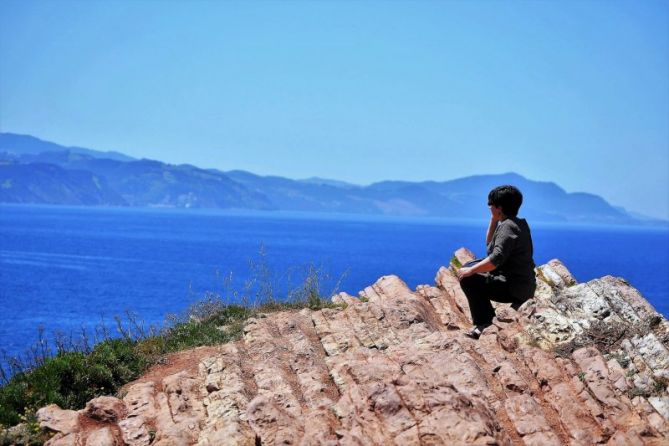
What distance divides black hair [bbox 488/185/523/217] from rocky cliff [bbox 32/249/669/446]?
172 cm

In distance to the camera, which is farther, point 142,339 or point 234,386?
point 142,339

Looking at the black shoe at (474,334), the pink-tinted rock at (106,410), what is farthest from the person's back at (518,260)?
the pink-tinted rock at (106,410)

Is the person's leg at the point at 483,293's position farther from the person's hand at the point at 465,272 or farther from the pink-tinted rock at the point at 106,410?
the pink-tinted rock at the point at 106,410

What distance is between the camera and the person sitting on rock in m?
11.4

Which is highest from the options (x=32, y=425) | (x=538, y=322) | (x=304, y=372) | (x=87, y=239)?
(x=538, y=322)

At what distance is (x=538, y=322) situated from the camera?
35.9ft

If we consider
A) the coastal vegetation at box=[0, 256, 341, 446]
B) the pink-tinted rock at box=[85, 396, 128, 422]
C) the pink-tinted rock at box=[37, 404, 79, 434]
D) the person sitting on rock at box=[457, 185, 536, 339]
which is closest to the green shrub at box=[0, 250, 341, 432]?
the coastal vegetation at box=[0, 256, 341, 446]

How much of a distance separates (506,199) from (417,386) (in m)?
4.51

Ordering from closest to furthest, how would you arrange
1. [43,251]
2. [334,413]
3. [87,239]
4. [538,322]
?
[334,413], [538,322], [43,251], [87,239]

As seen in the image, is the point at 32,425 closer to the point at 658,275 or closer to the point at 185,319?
the point at 185,319

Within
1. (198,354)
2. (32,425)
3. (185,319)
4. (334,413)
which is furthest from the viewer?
(185,319)

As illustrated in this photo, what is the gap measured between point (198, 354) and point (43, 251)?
105 m

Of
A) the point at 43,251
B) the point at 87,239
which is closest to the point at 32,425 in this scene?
the point at 43,251

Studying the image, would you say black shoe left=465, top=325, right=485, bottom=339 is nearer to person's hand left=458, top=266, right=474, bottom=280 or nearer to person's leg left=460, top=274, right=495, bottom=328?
person's leg left=460, top=274, right=495, bottom=328
